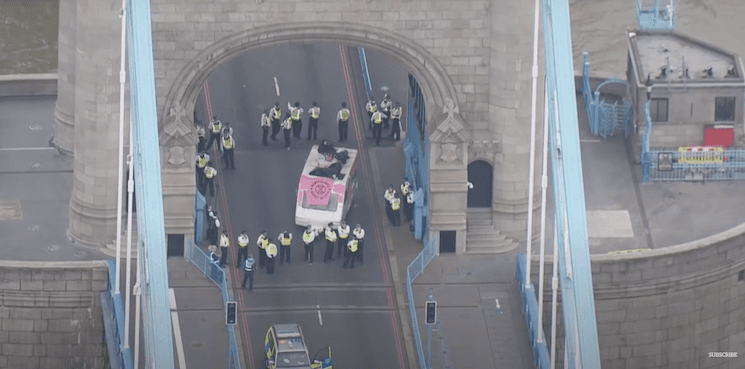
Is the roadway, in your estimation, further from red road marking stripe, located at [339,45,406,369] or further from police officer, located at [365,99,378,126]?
police officer, located at [365,99,378,126]

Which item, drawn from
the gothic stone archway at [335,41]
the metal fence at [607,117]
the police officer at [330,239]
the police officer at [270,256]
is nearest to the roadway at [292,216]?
the police officer at [270,256]

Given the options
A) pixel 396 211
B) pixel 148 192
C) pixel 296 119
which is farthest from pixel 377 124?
pixel 148 192

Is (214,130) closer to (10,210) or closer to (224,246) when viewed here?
(224,246)

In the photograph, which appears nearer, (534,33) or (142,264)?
(142,264)

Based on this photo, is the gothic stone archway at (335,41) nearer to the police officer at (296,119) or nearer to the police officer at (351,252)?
the police officer at (351,252)

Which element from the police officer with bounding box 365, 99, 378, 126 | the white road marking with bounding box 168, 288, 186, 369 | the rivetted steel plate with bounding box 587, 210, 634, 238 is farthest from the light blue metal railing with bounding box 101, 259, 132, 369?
the rivetted steel plate with bounding box 587, 210, 634, 238

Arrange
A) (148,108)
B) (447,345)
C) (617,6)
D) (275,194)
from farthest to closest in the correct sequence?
(617,6)
(275,194)
(447,345)
(148,108)

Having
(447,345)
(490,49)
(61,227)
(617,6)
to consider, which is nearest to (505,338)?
(447,345)

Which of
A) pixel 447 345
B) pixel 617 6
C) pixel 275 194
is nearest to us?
pixel 447 345

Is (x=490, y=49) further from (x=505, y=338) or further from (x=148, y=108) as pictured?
(x=148, y=108)
